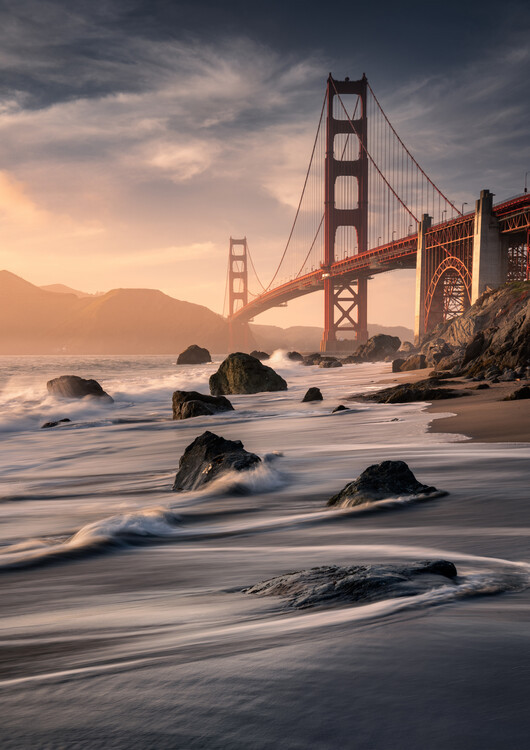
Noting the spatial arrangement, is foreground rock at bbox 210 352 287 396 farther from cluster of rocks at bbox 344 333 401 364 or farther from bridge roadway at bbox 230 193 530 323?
cluster of rocks at bbox 344 333 401 364

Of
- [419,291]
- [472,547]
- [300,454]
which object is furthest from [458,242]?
[472,547]

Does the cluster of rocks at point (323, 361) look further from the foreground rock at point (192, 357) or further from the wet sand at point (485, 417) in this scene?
the wet sand at point (485, 417)

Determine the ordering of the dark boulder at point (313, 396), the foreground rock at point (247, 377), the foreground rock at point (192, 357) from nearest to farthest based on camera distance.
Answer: the dark boulder at point (313, 396) → the foreground rock at point (247, 377) → the foreground rock at point (192, 357)

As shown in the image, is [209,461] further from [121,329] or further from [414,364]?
[121,329]

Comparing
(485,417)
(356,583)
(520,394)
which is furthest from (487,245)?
(356,583)

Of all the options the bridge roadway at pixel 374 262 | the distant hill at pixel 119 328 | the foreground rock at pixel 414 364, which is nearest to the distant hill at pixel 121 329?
the distant hill at pixel 119 328

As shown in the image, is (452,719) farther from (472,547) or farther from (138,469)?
(138,469)
